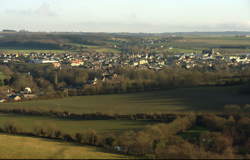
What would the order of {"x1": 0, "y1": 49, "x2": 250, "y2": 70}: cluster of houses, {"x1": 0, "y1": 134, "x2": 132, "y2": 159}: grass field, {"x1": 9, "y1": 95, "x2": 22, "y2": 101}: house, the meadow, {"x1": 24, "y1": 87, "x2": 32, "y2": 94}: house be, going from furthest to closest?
the meadow → {"x1": 0, "y1": 49, "x2": 250, "y2": 70}: cluster of houses → {"x1": 24, "y1": 87, "x2": 32, "y2": 94}: house → {"x1": 9, "y1": 95, "x2": 22, "y2": 101}: house → {"x1": 0, "y1": 134, "x2": 132, "y2": 159}: grass field

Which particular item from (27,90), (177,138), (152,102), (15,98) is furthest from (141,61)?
(177,138)

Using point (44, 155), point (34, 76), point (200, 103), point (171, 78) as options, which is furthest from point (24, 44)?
point (44, 155)

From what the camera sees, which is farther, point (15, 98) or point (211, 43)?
point (211, 43)

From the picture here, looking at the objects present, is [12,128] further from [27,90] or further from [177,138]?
[27,90]

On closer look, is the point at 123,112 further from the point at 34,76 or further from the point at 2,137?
Answer: the point at 34,76

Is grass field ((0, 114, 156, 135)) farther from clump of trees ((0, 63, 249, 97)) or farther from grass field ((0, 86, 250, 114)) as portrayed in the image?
clump of trees ((0, 63, 249, 97))

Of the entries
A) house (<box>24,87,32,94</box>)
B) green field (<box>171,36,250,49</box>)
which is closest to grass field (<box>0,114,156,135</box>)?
house (<box>24,87,32,94</box>)
